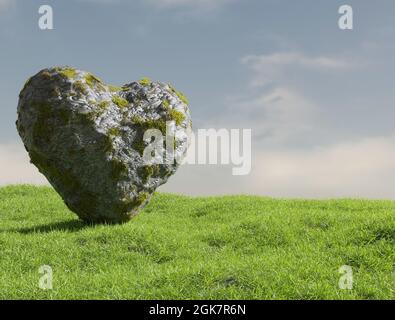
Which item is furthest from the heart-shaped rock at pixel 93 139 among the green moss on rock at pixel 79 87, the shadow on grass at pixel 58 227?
the shadow on grass at pixel 58 227

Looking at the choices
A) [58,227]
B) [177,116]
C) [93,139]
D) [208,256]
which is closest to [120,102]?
[93,139]

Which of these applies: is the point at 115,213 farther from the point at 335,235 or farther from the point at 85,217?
the point at 335,235

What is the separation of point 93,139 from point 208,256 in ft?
16.1

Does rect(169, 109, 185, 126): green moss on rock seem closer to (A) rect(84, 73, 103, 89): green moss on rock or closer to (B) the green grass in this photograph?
(A) rect(84, 73, 103, 89): green moss on rock

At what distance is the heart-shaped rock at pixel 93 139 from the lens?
15828 mm

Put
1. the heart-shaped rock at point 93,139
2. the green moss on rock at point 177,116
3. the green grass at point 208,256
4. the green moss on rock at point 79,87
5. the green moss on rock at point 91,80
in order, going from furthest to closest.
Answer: the green moss on rock at point 177,116
the green moss on rock at point 91,80
the green moss on rock at point 79,87
the heart-shaped rock at point 93,139
the green grass at point 208,256

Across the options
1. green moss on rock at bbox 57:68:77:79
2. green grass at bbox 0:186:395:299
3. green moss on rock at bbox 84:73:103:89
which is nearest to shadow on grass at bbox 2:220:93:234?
green grass at bbox 0:186:395:299

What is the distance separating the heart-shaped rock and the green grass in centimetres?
97

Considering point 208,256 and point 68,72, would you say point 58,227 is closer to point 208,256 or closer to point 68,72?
point 68,72

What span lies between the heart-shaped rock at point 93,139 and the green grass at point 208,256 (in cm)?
97

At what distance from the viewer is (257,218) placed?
1689cm

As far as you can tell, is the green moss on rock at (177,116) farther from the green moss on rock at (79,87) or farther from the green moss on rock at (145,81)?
the green moss on rock at (79,87)

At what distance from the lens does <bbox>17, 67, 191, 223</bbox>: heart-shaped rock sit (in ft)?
51.9
